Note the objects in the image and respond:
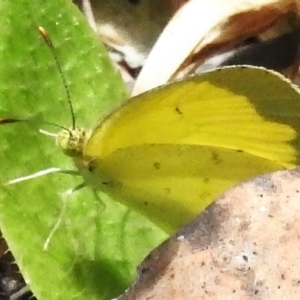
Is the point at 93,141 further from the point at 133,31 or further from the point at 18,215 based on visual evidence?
the point at 133,31

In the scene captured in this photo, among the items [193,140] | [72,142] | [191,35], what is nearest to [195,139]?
[193,140]

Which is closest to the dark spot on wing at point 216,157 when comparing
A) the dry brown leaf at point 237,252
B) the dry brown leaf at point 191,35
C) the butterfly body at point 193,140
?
the butterfly body at point 193,140

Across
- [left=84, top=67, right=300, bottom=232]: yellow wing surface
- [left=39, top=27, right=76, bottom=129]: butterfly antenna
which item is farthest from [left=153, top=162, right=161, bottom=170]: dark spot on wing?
[left=39, top=27, right=76, bottom=129]: butterfly antenna

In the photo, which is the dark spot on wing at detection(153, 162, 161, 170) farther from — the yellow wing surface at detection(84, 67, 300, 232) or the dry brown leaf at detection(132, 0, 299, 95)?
the dry brown leaf at detection(132, 0, 299, 95)

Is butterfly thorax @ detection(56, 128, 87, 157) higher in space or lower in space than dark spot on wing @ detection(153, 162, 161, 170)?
lower

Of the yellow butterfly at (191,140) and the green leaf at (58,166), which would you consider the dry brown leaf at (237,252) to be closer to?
the yellow butterfly at (191,140)

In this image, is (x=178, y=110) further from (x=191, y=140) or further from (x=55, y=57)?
(x=55, y=57)
